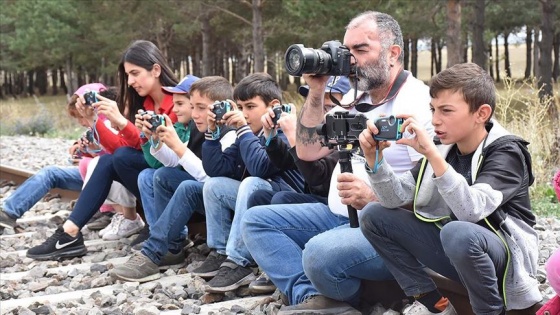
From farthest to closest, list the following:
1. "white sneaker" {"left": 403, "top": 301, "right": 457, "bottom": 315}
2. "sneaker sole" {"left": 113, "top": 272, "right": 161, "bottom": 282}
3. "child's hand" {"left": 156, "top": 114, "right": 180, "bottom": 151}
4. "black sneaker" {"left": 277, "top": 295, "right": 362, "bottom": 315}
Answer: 1. "child's hand" {"left": 156, "top": 114, "right": 180, "bottom": 151}
2. "sneaker sole" {"left": 113, "top": 272, "right": 161, "bottom": 282}
3. "black sneaker" {"left": 277, "top": 295, "right": 362, "bottom": 315}
4. "white sneaker" {"left": 403, "top": 301, "right": 457, "bottom": 315}

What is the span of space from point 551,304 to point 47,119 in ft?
53.3

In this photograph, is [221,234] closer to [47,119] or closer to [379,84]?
[379,84]

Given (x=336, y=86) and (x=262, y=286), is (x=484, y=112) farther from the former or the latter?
(x=262, y=286)

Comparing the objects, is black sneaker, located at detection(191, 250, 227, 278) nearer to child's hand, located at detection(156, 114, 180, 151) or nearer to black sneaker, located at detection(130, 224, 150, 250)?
child's hand, located at detection(156, 114, 180, 151)

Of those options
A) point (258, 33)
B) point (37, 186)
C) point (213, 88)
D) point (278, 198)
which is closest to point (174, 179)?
point (213, 88)

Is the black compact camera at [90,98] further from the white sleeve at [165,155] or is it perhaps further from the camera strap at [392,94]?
the camera strap at [392,94]

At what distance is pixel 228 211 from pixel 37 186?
2372mm

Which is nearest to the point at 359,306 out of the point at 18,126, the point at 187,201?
the point at 187,201

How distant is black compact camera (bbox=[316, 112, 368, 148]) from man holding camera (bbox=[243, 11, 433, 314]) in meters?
0.06

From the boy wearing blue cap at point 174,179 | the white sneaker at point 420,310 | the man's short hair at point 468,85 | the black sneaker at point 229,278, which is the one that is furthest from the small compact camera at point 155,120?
the man's short hair at point 468,85

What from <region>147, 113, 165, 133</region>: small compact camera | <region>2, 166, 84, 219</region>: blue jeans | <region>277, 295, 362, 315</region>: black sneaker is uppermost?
<region>147, 113, 165, 133</region>: small compact camera

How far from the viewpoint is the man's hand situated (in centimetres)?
339

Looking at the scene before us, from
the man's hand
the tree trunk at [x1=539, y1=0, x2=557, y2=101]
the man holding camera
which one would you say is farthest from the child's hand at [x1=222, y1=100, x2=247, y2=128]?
the tree trunk at [x1=539, y1=0, x2=557, y2=101]

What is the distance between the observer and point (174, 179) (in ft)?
16.4
